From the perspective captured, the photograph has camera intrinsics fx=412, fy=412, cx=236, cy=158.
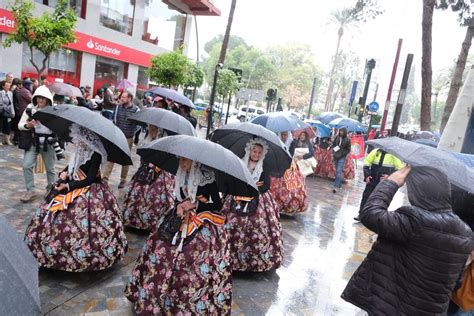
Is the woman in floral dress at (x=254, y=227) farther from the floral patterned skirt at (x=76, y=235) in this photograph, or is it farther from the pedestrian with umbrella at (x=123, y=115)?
the pedestrian with umbrella at (x=123, y=115)

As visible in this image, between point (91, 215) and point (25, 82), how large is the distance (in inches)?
313

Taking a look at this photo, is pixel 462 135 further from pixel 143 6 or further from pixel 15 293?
pixel 143 6

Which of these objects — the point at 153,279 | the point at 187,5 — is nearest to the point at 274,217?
the point at 153,279

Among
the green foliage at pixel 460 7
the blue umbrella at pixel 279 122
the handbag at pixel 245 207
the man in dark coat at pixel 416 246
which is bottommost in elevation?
the handbag at pixel 245 207

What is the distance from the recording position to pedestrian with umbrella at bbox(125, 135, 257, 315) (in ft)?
11.1

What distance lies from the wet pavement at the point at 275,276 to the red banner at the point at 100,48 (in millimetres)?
7230

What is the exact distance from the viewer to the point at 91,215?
13.4 feet

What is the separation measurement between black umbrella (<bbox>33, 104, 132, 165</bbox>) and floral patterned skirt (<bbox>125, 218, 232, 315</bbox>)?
3.45 ft

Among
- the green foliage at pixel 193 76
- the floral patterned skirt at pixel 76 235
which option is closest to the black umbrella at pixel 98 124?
the floral patterned skirt at pixel 76 235

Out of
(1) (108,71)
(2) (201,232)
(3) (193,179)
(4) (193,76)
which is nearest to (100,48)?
(1) (108,71)

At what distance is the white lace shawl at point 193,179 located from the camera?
138 inches

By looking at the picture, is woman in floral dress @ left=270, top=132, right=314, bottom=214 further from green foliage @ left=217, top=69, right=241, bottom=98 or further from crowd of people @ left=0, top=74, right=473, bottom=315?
green foliage @ left=217, top=69, right=241, bottom=98

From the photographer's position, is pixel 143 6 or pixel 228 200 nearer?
pixel 228 200

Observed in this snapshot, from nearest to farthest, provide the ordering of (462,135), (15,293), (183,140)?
(15,293), (183,140), (462,135)
